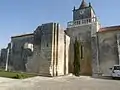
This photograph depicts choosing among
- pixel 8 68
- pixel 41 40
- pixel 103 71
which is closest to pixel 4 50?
pixel 8 68

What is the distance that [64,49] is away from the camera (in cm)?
2489

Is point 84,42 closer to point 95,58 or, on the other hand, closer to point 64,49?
point 95,58

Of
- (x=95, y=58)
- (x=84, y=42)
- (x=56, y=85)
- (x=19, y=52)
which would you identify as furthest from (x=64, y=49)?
(x=56, y=85)

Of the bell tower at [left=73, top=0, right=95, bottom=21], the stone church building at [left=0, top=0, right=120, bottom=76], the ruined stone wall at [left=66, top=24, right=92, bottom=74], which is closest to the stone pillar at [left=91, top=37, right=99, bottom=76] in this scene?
the stone church building at [left=0, top=0, right=120, bottom=76]

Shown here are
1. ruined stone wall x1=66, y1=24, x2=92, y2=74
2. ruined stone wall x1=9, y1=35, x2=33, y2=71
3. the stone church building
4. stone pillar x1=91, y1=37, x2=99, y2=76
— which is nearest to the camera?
the stone church building

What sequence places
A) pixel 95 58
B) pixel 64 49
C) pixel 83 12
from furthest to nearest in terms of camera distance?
1. pixel 83 12
2. pixel 64 49
3. pixel 95 58

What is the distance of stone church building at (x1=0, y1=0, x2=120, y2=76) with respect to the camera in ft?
68.6

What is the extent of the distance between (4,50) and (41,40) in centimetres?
1355

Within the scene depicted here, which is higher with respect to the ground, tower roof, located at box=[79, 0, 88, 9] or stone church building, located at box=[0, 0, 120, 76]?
tower roof, located at box=[79, 0, 88, 9]

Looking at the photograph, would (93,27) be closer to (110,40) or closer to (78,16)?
(110,40)

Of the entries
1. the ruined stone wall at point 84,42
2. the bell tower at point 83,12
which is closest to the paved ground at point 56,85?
the ruined stone wall at point 84,42

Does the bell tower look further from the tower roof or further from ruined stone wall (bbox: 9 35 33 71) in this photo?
ruined stone wall (bbox: 9 35 33 71)

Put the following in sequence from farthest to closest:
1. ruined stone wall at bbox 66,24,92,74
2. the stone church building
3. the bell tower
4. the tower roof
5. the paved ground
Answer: the tower roof < the bell tower < ruined stone wall at bbox 66,24,92,74 < the stone church building < the paved ground

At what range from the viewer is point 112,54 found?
23719 mm
